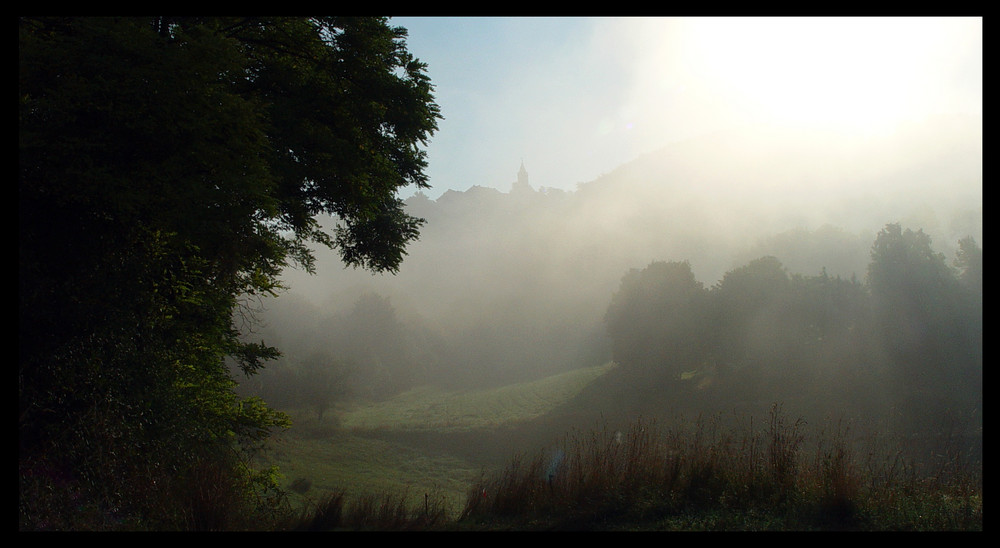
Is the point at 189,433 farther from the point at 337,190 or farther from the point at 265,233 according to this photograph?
the point at 337,190

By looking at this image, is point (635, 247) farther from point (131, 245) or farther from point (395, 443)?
point (131, 245)

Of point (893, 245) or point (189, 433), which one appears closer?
point (189, 433)

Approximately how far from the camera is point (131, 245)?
6.50 m

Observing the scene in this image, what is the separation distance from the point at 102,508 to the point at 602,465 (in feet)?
19.2

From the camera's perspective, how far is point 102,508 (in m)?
5.11

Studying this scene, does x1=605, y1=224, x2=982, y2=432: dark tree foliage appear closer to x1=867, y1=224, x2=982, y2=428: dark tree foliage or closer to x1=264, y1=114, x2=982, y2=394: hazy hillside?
x1=867, y1=224, x2=982, y2=428: dark tree foliage

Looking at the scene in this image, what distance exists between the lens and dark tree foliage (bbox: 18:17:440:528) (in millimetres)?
5387

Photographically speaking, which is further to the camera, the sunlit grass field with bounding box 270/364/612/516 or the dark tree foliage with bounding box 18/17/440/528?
the sunlit grass field with bounding box 270/364/612/516

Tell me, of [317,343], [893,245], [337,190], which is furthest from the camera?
[317,343]

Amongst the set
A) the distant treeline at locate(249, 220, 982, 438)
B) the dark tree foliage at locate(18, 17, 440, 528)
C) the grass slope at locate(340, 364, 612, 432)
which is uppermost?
the dark tree foliage at locate(18, 17, 440, 528)

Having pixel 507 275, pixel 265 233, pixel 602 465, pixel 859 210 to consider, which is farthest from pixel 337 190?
pixel 859 210

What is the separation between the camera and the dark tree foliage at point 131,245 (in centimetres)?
539

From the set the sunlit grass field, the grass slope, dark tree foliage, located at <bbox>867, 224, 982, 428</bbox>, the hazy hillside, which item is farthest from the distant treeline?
the hazy hillside
